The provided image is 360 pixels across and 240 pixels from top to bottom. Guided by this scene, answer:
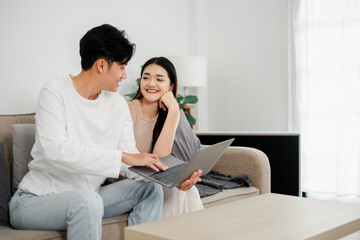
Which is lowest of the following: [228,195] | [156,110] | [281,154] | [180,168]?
[228,195]

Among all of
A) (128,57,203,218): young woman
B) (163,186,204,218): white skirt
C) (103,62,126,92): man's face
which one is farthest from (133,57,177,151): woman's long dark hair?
(103,62,126,92): man's face

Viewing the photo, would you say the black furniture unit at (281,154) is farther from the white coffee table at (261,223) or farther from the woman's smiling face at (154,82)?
the white coffee table at (261,223)

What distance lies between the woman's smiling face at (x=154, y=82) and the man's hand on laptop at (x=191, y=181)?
28.6 inches

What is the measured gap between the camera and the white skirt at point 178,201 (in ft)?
6.88

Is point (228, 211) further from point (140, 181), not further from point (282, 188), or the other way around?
point (282, 188)

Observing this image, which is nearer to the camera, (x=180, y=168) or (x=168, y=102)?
(x=180, y=168)

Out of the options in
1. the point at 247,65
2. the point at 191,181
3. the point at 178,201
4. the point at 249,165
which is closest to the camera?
the point at 191,181

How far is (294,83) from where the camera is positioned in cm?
421

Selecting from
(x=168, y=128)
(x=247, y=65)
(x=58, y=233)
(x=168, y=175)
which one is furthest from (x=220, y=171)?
(x=247, y=65)

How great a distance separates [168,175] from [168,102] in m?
0.79

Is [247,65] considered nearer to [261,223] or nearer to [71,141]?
[71,141]

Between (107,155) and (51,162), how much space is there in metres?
0.20

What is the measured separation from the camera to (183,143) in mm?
2758

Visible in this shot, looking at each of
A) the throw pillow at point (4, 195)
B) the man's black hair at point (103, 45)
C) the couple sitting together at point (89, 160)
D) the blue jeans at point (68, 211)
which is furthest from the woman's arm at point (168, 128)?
the throw pillow at point (4, 195)
